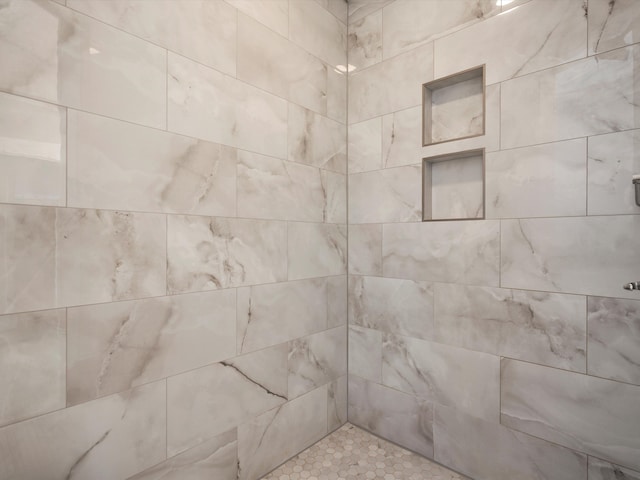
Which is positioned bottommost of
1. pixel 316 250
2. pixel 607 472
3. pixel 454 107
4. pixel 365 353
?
pixel 607 472

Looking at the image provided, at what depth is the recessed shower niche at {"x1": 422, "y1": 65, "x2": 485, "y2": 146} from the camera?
155 centimetres

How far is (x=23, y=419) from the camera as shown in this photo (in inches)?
35.6

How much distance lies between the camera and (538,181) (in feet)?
4.38

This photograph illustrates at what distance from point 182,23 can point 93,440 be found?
4.76 feet

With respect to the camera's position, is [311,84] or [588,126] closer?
[588,126]

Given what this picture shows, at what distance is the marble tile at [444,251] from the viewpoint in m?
1.46

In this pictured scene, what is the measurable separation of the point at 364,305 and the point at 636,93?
4.72 feet

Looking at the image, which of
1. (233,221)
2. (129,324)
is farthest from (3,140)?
(233,221)

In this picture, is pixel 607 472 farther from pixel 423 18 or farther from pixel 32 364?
pixel 423 18

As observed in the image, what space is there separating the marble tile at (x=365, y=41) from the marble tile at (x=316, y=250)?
97 centimetres

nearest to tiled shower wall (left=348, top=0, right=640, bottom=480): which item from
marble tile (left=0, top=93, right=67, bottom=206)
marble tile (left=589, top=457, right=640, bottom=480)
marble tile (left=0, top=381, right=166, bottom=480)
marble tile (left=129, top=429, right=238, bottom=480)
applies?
marble tile (left=589, top=457, right=640, bottom=480)

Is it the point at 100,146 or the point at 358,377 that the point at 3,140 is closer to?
the point at 100,146

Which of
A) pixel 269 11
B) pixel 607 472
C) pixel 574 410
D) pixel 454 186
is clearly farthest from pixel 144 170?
pixel 607 472

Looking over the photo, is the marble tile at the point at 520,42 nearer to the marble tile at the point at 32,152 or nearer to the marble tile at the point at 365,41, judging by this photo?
the marble tile at the point at 365,41
